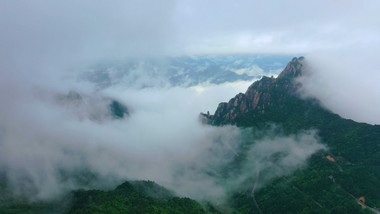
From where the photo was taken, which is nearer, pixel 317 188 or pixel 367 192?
pixel 367 192

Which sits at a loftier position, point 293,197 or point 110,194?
point 110,194

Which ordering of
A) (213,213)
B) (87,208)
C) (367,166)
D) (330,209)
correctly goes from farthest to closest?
1. (367,166)
2. (213,213)
3. (330,209)
4. (87,208)

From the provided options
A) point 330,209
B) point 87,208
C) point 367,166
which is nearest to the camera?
point 87,208

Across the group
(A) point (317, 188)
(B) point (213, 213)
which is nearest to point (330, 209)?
(A) point (317, 188)

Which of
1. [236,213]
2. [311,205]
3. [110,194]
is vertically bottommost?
[236,213]

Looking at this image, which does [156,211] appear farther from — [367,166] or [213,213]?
[367,166]

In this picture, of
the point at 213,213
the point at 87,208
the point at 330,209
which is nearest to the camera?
the point at 87,208

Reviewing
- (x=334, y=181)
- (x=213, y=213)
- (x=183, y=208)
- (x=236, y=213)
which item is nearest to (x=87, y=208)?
(x=183, y=208)

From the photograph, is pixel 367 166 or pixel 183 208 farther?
pixel 367 166

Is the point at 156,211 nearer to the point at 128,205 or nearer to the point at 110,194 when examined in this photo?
the point at 128,205
